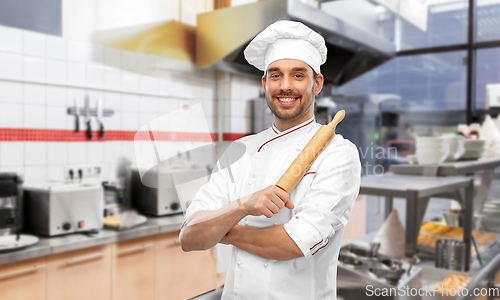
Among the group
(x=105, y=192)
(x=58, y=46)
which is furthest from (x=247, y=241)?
(x=58, y=46)

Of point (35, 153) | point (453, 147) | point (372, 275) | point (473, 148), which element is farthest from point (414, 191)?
point (35, 153)

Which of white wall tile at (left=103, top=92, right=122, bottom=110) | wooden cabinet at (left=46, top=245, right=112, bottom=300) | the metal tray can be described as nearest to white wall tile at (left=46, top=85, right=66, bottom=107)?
white wall tile at (left=103, top=92, right=122, bottom=110)

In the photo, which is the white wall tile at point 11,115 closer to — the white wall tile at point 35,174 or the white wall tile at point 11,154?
the white wall tile at point 11,154

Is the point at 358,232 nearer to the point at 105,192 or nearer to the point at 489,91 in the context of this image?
the point at 105,192

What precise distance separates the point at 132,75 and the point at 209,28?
3.06ft

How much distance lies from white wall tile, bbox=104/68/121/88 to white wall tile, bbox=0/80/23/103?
369 mm

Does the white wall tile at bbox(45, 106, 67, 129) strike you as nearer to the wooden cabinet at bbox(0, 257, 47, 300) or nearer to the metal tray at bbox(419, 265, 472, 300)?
the wooden cabinet at bbox(0, 257, 47, 300)

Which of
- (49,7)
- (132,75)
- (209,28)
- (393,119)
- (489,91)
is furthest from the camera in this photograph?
(393,119)

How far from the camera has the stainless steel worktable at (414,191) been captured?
1.25m

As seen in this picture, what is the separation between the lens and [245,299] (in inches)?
25.8

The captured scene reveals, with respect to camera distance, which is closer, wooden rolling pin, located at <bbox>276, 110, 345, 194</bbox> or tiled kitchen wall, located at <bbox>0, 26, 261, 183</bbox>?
wooden rolling pin, located at <bbox>276, 110, 345, 194</bbox>

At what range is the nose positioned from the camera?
59 cm

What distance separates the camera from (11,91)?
1695 mm

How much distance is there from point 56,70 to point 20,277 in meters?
1.05
